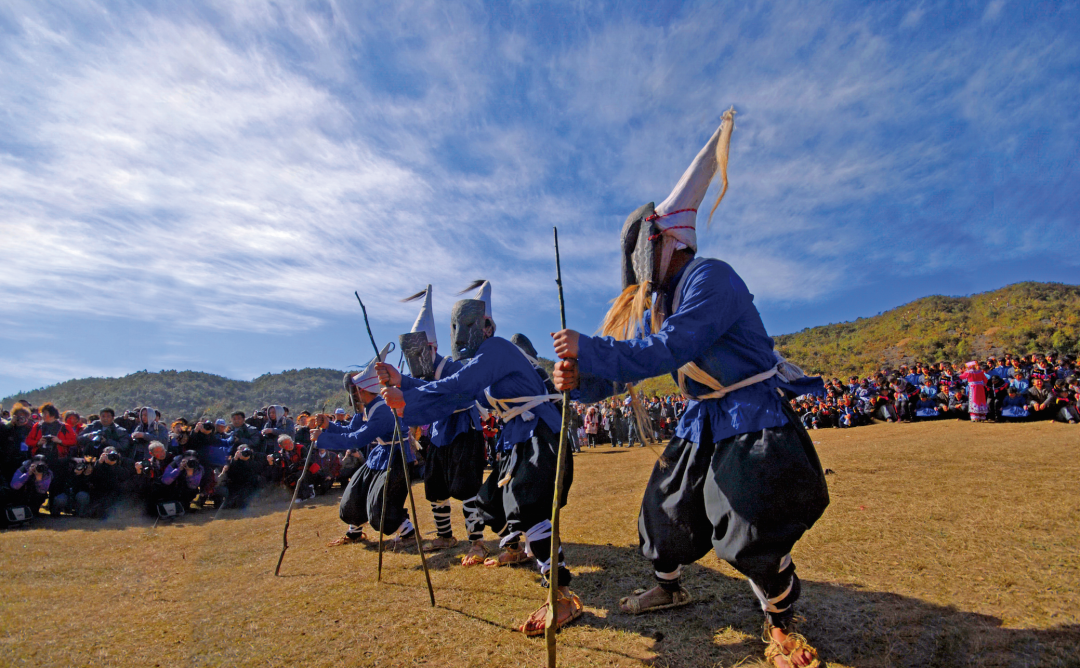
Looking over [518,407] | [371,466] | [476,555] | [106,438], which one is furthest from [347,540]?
[106,438]

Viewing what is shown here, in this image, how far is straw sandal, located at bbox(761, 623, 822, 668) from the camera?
7.37ft

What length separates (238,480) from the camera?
9.91 meters

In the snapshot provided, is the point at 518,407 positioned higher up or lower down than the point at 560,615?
higher up

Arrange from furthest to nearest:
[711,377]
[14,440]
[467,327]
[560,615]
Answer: [14,440] → [467,327] → [560,615] → [711,377]

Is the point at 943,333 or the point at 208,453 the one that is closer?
the point at 208,453

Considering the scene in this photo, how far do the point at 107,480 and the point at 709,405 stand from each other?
11.3m

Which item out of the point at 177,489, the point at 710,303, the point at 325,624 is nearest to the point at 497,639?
the point at 325,624

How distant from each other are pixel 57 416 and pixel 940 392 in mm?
22384

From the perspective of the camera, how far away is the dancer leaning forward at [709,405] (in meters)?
2.24

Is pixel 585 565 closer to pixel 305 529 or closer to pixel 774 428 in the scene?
pixel 774 428

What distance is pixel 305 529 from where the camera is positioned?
22.1 ft

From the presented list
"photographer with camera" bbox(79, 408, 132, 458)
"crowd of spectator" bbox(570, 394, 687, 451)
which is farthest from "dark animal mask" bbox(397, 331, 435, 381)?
"crowd of spectator" bbox(570, 394, 687, 451)

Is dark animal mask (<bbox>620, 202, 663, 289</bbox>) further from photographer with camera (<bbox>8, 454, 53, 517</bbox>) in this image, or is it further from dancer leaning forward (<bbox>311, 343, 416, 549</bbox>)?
photographer with camera (<bbox>8, 454, 53, 517</bbox>)

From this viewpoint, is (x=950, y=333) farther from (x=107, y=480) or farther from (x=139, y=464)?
(x=107, y=480)
